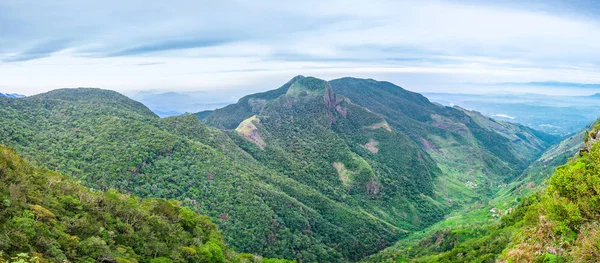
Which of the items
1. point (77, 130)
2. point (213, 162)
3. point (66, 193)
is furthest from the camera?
point (213, 162)

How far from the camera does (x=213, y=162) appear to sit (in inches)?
5856

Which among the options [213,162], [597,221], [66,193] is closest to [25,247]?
[66,193]

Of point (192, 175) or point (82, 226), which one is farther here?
point (192, 175)

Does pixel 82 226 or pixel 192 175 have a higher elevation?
pixel 82 226

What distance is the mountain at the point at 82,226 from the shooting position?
37.8m

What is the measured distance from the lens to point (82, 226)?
46.9m

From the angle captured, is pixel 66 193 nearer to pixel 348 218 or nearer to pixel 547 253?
pixel 547 253

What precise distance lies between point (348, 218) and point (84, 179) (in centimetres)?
11784

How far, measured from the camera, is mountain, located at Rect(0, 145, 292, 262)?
37781 millimetres

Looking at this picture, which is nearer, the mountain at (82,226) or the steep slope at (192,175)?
the mountain at (82,226)

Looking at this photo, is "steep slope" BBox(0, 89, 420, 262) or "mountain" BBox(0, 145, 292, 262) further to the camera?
"steep slope" BBox(0, 89, 420, 262)

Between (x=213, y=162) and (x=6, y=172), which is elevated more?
(x=6, y=172)

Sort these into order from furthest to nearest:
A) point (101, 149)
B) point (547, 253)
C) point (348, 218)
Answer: point (348, 218) < point (101, 149) < point (547, 253)

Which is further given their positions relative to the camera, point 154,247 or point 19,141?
point 19,141
